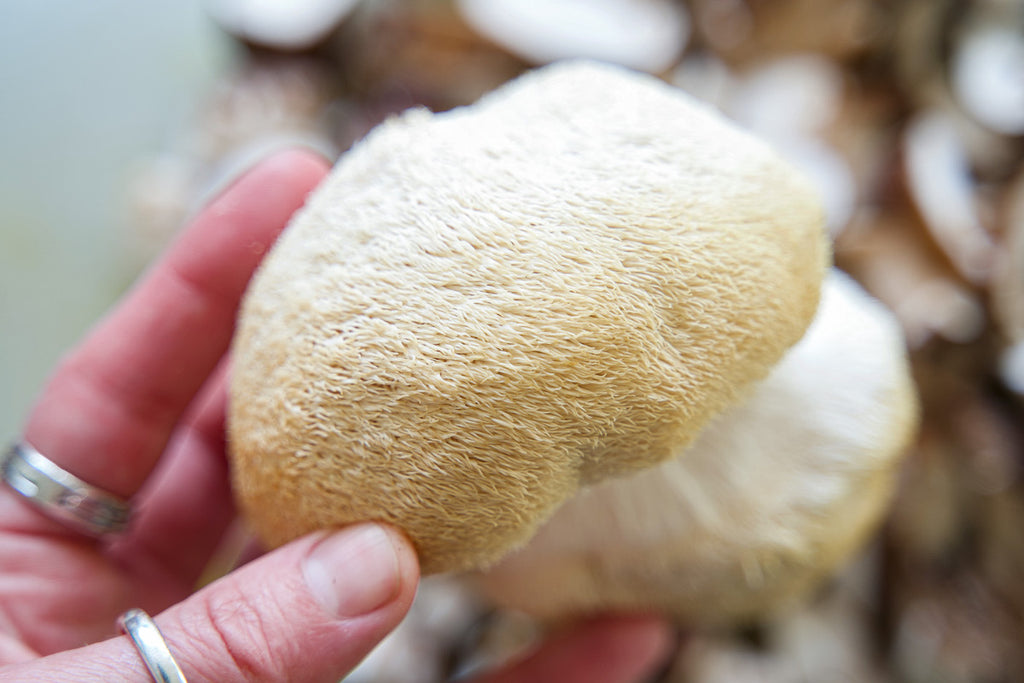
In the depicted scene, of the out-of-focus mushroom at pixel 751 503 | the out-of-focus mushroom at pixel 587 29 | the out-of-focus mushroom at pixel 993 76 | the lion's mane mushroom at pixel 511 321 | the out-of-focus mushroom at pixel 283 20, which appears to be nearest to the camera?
the lion's mane mushroom at pixel 511 321

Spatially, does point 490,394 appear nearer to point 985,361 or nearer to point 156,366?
point 156,366

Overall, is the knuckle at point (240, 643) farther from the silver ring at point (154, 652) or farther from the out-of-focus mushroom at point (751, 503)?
the out-of-focus mushroom at point (751, 503)

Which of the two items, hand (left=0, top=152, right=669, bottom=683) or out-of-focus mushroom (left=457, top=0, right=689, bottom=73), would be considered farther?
out-of-focus mushroom (left=457, top=0, right=689, bottom=73)

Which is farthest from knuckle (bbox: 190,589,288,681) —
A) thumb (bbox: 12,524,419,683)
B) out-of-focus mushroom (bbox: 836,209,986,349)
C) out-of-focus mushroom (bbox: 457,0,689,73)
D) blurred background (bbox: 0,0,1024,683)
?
out-of-focus mushroom (bbox: 457,0,689,73)

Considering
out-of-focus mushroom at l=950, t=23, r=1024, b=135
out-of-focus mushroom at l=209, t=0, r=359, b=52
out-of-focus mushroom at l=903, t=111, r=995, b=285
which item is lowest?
out-of-focus mushroom at l=903, t=111, r=995, b=285

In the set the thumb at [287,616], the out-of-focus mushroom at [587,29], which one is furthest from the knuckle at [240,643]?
the out-of-focus mushroom at [587,29]

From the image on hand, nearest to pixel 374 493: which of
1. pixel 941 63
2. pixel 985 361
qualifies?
pixel 985 361

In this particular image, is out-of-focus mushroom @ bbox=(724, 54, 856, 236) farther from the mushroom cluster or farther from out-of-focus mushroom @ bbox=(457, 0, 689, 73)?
out-of-focus mushroom @ bbox=(457, 0, 689, 73)
